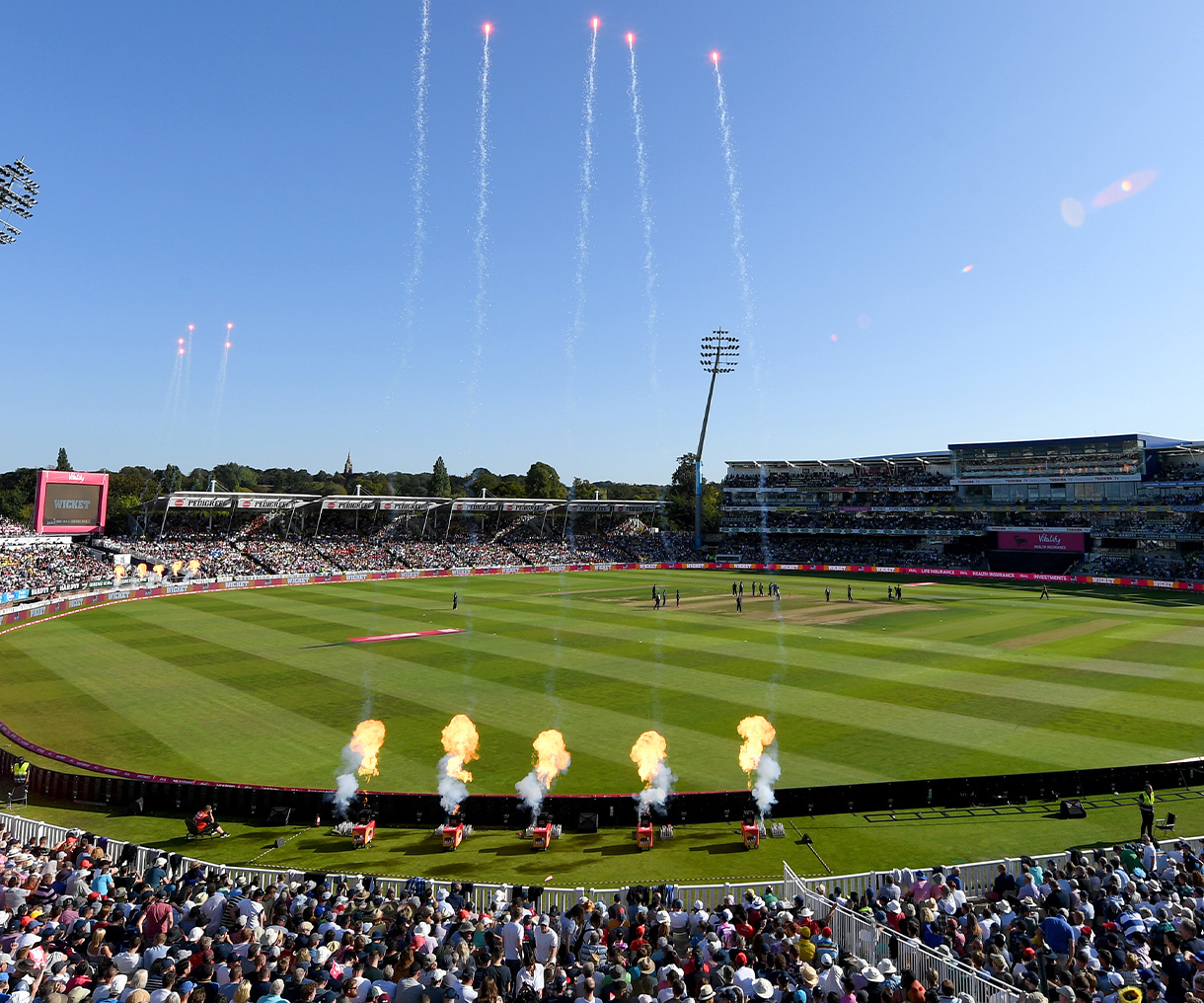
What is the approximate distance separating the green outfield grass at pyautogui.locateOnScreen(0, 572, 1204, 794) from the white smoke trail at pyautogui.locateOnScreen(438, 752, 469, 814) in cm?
52

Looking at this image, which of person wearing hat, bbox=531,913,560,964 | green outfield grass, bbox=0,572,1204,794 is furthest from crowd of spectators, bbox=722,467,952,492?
person wearing hat, bbox=531,913,560,964

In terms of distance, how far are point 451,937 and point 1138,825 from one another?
1689 cm

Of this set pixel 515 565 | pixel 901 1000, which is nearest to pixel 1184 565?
pixel 515 565

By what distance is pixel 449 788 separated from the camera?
19875mm

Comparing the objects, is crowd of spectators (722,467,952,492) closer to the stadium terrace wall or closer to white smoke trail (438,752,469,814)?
the stadium terrace wall

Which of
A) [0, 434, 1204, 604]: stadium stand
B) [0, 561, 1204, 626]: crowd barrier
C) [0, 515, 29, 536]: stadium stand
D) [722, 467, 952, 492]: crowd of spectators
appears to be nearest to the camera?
[0, 561, 1204, 626]: crowd barrier

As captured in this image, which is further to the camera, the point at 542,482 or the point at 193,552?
the point at 542,482

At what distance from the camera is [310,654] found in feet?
127

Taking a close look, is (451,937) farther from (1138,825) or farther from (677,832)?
(1138,825)

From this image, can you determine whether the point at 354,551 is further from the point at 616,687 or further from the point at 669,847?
the point at 669,847

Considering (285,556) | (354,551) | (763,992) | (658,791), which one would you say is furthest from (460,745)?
(354,551)

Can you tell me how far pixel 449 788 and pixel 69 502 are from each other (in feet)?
→ 241

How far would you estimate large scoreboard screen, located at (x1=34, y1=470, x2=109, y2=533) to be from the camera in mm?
72562

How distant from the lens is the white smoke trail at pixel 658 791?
18750 millimetres
